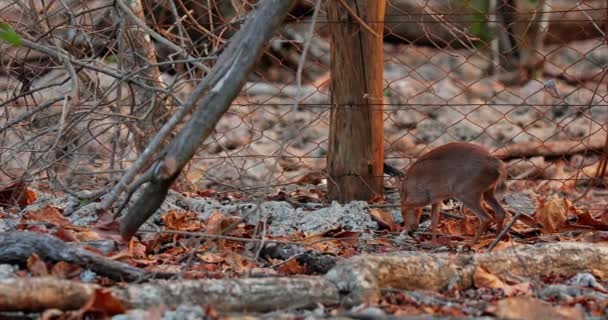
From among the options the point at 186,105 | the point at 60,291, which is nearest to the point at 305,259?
the point at 186,105

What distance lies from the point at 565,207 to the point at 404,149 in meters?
2.81

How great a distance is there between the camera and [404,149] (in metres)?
7.39

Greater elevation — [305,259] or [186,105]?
[186,105]

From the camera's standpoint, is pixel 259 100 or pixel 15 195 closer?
pixel 15 195

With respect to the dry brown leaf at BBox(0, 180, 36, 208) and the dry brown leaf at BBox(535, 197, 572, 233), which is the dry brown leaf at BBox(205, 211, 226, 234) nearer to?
the dry brown leaf at BBox(0, 180, 36, 208)

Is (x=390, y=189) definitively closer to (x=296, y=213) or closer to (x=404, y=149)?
(x=296, y=213)

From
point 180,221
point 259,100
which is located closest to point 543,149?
point 259,100

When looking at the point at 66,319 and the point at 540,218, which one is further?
the point at 540,218

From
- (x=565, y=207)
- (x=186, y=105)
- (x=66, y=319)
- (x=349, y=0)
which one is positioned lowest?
(x=66, y=319)

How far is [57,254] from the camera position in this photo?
328 centimetres

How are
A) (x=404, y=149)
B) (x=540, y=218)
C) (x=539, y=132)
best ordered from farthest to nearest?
(x=539, y=132)
(x=404, y=149)
(x=540, y=218)

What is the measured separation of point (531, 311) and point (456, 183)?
1.93 m

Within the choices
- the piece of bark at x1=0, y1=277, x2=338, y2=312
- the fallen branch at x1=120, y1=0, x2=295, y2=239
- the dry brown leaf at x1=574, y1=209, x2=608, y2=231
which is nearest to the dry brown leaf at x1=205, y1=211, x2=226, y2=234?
the fallen branch at x1=120, y1=0, x2=295, y2=239

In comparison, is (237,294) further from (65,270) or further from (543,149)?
(543,149)
